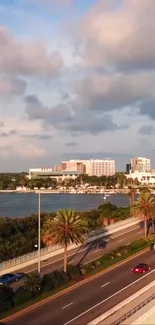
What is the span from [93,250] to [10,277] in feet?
53.4

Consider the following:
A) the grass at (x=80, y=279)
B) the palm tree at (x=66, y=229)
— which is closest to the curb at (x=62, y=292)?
the grass at (x=80, y=279)

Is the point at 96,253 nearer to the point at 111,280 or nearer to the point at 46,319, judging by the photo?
the point at 111,280

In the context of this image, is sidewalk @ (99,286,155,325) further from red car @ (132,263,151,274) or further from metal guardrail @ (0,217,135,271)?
metal guardrail @ (0,217,135,271)

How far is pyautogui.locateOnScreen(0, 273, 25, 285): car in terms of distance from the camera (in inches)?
1527

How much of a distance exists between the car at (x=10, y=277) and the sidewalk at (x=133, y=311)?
13.0m

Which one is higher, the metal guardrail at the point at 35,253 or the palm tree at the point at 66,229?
the palm tree at the point at 66,229

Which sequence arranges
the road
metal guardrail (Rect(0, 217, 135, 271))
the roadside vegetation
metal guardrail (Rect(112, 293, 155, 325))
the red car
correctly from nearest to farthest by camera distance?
metal guardrail (Rect(112, 293, 155, 325))
the road
the red car
metal guardrail (Rect(0, 217, 135, 271))
the roadside vegetation

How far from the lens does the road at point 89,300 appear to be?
28.5 metres

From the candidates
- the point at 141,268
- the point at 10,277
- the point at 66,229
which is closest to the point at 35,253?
the point at 66,229

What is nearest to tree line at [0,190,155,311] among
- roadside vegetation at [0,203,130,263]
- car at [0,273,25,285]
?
roadside vegetation at [0,203,130,263]

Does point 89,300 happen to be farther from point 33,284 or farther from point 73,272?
point 73,272

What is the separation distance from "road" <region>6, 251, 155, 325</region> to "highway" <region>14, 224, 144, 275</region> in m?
6.31

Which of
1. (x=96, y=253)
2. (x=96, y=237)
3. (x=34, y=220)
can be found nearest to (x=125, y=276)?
(x=96, y=253)

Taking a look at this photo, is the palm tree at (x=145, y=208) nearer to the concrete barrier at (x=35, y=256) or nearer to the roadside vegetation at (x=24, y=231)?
the concrete barrier at (x=35, y=256)
